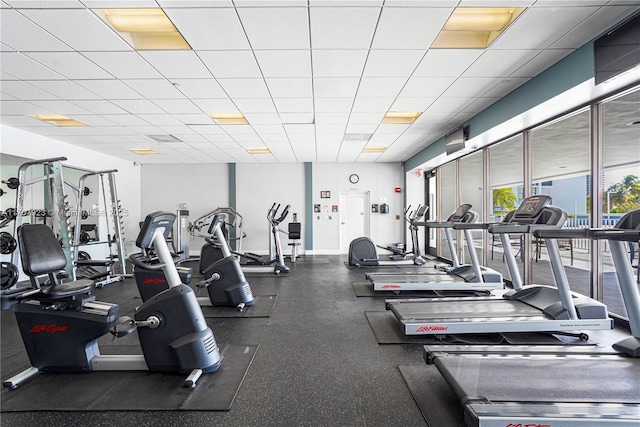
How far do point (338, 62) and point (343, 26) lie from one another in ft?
2.05

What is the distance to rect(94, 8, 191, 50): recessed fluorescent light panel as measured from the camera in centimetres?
267

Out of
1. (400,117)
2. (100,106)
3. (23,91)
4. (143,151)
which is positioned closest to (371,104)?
(400,117)

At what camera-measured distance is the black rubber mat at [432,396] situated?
5.98 ft

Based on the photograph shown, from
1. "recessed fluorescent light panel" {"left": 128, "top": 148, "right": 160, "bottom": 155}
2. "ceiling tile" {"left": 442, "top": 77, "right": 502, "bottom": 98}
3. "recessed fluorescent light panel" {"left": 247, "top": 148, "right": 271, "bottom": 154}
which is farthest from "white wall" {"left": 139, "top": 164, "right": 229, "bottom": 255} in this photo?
"ceiling tile" {"left": 442, "top": 77, "right": 502, "bottom": 98}

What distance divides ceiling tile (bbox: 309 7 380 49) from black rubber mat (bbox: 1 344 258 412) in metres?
2.97

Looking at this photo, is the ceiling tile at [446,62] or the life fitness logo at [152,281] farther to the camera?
the life fitness logo at [152,281]

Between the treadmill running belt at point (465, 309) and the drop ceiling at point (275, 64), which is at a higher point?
the drop ceiling at point (275, 64)

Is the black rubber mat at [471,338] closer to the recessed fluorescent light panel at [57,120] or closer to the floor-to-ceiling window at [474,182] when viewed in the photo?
the floor-to-ceiling window at [474,182]

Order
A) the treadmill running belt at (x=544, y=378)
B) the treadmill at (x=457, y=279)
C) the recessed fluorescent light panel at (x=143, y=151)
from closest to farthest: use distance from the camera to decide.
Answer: the treadmill running belt at (x=544, y=378) → the treadmill at (x=457, y=279) → the recessed fluorescent light panel at (x=143, y=151)

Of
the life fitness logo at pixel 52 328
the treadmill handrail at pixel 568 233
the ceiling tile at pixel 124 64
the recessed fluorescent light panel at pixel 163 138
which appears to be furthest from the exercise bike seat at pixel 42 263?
the recessed fluorescent light panel at pixel 163 138

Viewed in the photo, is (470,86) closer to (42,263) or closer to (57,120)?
(42,263)

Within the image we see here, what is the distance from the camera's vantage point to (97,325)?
2.26m

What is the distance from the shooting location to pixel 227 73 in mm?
3594

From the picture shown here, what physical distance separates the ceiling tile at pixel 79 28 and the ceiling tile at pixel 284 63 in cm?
133
